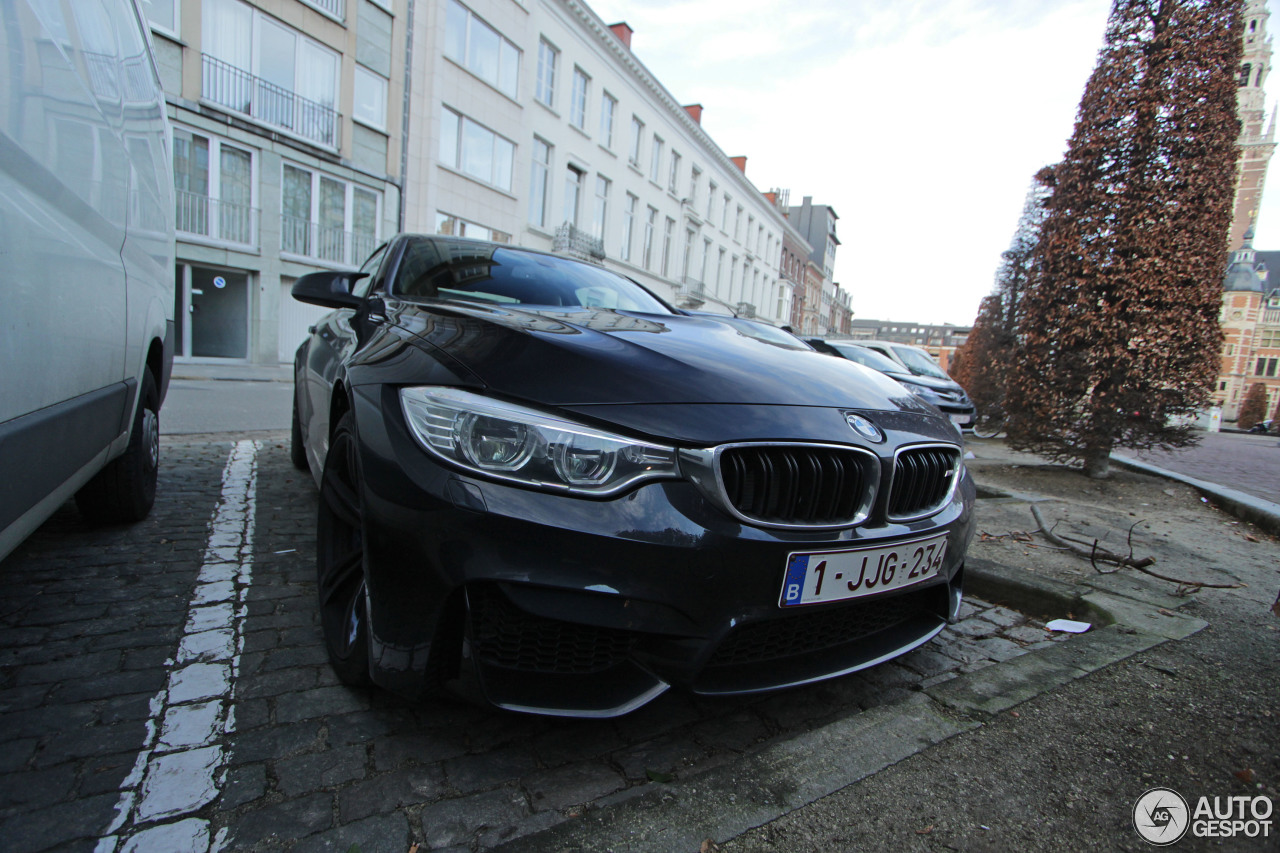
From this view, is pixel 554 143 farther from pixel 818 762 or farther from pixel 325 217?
pixel 818 762

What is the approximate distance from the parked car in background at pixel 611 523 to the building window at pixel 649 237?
95.8ft

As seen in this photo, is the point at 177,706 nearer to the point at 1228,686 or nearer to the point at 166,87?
the point at 1228,686

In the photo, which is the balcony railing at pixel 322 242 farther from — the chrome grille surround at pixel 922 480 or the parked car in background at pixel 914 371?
the chrome grille surround at pixel 922 480

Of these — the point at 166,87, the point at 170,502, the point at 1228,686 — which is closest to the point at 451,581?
the point at 1228,686

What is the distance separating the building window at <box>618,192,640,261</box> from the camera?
92.0 feet

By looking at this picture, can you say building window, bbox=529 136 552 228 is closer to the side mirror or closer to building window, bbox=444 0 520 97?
building window, bbox=444 0 520 97

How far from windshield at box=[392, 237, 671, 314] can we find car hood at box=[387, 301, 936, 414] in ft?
0.99

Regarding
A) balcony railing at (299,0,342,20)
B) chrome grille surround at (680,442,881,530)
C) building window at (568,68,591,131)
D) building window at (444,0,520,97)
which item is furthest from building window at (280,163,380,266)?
chrome grille surround at (680,442,881,530)

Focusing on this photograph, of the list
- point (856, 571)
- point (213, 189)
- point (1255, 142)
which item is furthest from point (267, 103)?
point (1255, 142)

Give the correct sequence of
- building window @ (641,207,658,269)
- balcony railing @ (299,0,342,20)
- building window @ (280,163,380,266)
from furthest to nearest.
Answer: building window @ (641,207,658,269) < building window @ (280,163,380,266) < balcony railing @ (299,0,342,20)

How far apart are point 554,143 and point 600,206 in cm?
392

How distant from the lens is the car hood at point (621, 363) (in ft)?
5.03

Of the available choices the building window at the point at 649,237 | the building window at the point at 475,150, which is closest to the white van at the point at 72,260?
the building window at the point at 475,150

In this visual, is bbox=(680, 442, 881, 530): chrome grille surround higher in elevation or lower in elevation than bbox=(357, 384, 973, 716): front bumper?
higher
